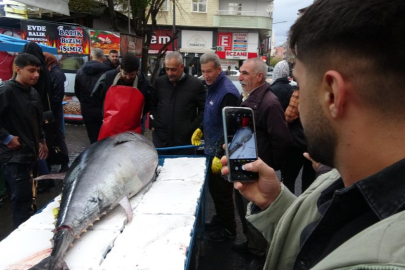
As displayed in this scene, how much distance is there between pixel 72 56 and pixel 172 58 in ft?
19.7

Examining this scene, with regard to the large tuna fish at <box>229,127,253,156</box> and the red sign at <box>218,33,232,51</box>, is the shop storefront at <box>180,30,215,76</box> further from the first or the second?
the large tuna fish at <box>229,127,253,156</box>

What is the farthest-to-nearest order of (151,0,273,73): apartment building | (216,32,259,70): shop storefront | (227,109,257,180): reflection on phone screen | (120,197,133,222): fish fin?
(216,32,259,70): shop storefront, (151,0,273,73): apartment building, (120,197,133,222): fish fin, (227,109,257,180): reflection on phone screen

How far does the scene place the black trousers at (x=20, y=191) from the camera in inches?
126

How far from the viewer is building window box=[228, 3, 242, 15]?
28984 millimetres

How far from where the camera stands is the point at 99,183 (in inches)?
86.4

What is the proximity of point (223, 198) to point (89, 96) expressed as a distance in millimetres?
3382

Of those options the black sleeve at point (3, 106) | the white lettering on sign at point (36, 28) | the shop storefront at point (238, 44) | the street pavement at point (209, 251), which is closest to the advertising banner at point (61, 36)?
the white lettering on sign at point (36, 28)

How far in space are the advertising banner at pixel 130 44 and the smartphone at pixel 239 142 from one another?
8.51 meters

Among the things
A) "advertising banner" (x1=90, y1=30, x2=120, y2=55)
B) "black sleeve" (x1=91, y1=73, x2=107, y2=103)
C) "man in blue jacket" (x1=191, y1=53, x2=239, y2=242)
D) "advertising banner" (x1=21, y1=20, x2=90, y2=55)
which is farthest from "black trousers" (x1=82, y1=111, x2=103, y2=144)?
"advertising banner" (x1=90, y1=30, x2=120, y2=55)

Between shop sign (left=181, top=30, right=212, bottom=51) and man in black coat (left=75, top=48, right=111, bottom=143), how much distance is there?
76.8 ft

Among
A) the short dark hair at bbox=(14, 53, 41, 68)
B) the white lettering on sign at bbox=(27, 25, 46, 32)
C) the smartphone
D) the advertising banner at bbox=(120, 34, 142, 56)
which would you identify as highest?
A: the white lettering on sign at bbox=(27, 25, 46, 32)

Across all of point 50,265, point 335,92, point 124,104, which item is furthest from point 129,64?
point 335,92

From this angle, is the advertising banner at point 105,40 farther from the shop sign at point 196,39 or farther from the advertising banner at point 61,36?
the shop sign at point 196,39

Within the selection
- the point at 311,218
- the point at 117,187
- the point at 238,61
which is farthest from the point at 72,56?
the point at 238,61
